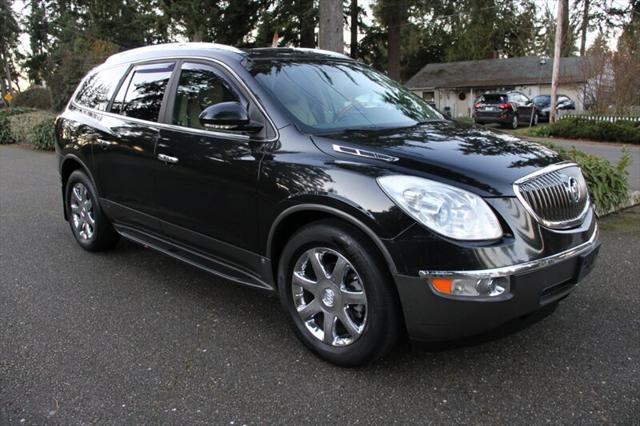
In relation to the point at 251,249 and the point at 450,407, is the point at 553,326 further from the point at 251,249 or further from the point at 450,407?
the point at 251,249

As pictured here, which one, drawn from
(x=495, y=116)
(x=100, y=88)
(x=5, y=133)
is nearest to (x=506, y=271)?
(x=100, y=88)

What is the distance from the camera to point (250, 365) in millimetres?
3256

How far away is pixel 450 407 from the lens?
2.80m

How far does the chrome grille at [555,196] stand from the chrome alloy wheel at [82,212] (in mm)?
3950

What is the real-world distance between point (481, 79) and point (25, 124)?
35379 millimetres

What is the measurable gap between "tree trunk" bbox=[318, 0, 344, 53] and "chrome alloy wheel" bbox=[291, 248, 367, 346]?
8989 millimetres

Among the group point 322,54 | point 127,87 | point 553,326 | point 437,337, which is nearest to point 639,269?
point 553,326

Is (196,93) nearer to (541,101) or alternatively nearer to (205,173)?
(205,173)

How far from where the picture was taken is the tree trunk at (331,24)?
11297mm

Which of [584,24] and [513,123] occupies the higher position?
[584,24]

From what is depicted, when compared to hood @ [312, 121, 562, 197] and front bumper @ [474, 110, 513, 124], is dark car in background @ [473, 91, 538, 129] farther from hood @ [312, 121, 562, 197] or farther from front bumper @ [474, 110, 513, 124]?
hood @ [312, 121, 562, 197]

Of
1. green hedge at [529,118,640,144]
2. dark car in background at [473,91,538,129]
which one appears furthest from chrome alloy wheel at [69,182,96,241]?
dark car in background at [473,91,538,129]

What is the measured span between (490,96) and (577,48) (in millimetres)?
34288

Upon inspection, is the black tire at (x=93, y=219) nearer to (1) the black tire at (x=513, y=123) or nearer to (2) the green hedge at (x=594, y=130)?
(2) the green hedge at (x=594, y=130)
